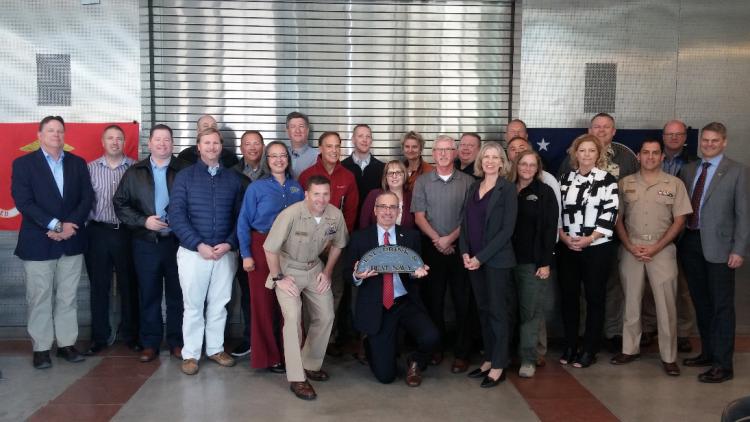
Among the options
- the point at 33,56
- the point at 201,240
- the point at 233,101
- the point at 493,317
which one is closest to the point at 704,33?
the point at 493,317

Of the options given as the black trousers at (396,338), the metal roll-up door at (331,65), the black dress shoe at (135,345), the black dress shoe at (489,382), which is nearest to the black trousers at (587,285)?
the black dress shoe at (489,382)

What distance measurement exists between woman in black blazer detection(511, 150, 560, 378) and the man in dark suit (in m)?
0.76

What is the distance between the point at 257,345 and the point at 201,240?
907mm

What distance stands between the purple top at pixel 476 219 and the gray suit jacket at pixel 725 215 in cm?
175

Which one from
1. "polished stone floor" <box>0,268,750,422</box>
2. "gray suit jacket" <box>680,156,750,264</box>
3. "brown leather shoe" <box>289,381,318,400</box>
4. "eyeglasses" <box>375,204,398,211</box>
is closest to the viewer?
"polished stone floor" <box>0,268,750,422</box>

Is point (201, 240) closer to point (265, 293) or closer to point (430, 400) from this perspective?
point (265, 293)

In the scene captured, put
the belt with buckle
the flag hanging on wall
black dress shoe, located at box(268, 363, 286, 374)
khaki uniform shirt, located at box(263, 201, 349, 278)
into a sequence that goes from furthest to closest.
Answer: the flag hanging on wall
the belt with buckle
black dress shoe, located at box(268, 363, 286, 374)
khaki uniform shirt, located at box(263, 201, 349, 278)

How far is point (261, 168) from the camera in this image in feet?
17.5

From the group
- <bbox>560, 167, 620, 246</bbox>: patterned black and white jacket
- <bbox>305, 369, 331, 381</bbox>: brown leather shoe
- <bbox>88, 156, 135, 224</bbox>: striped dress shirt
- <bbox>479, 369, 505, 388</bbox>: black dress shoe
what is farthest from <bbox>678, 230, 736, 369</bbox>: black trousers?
<bbox>88, 156, 135, 224</bbox>: striped dress shirt

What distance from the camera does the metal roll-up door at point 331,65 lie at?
6414mm

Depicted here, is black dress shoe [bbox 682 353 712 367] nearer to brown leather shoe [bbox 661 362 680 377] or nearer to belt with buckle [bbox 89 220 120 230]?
brown leather shoe [bbox 661 362 680 377]

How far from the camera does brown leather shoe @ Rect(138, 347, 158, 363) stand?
5.26m

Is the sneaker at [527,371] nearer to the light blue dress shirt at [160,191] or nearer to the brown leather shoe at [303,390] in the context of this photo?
the brown leather shoe at [303,390]

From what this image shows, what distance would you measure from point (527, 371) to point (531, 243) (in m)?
1.00
